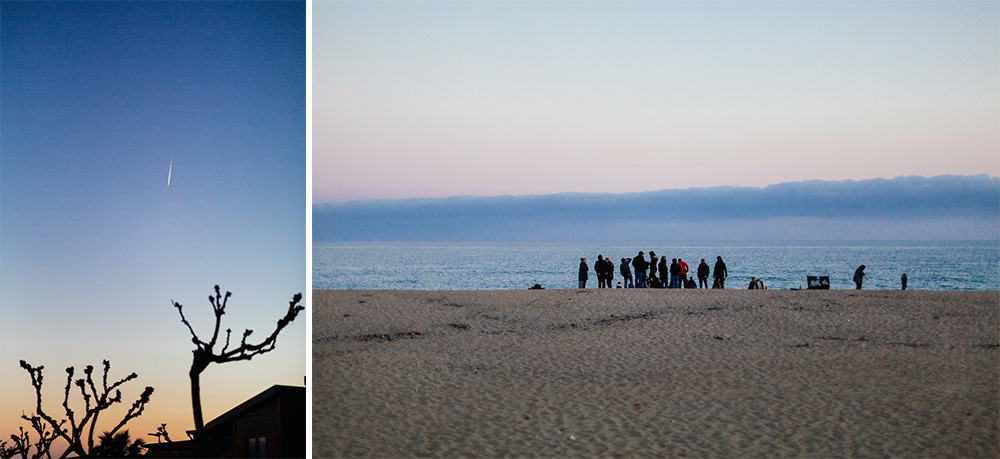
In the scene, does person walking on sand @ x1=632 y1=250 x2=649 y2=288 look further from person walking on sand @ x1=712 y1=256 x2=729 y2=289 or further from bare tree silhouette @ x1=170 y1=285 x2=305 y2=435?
bare tree silhouette @ x1=170 y1=285 x2=305 y2=435

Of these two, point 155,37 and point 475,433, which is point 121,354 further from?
point 475,433

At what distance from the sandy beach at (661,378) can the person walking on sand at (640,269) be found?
2.22 m

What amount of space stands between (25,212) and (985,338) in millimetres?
11900

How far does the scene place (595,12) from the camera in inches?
696

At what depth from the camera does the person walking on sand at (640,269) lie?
15.8 metres

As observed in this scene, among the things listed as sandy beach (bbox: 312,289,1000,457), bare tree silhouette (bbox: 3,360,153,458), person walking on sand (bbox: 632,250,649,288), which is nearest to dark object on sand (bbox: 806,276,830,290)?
sandy beach (bbox: 312,289,1000,457)

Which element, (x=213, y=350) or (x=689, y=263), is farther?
(x=689, y=263)

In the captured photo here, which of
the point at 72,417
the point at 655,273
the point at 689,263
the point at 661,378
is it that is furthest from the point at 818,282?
the point at 689,263

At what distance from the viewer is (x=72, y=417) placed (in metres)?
6.64

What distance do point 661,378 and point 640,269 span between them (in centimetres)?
816

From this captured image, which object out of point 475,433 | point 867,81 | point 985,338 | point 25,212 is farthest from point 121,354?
point 867,81

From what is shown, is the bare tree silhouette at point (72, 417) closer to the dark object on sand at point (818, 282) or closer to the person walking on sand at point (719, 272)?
the person walking on sand at point (719, 272)

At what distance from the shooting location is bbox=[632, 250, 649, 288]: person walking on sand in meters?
15.8

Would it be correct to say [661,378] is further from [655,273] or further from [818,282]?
[818,282]
